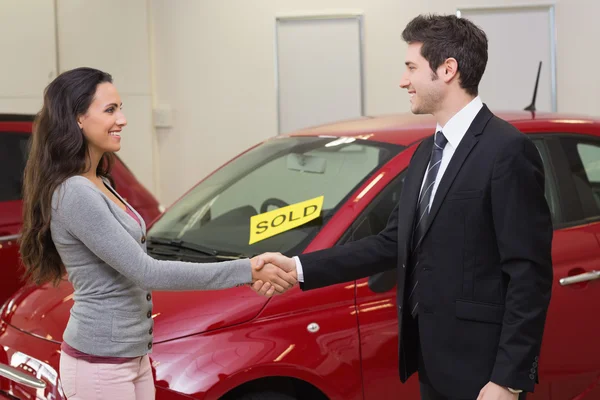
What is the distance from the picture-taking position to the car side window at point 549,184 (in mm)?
3334

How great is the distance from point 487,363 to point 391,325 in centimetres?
76

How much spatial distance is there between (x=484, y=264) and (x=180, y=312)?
1045mm

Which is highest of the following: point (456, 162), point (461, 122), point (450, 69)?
point (450, 69)

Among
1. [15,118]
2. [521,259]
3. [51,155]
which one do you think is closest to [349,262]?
[521,259]

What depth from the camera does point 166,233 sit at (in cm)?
347

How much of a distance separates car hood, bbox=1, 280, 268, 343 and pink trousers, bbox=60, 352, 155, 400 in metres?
0.41

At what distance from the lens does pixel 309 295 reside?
2836 millimetres

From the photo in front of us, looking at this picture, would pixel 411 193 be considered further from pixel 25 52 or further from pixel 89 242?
pixel 25 52

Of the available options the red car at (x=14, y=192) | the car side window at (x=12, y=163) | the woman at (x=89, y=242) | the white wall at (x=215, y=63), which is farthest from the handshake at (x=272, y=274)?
the white wall at (x=215, y=63)

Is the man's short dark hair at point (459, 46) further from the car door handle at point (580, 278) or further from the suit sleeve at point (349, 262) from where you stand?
the car door handle at point (580, 278)

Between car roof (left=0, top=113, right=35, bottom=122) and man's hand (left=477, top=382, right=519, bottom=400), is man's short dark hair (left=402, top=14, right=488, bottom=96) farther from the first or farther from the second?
car roof (left=0, top=113, right=35, bottom=122)

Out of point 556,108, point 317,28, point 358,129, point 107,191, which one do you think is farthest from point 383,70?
point 107,191

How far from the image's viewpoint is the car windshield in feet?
10.2

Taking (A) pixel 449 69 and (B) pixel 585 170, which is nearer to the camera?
(A) pixel 449 69
